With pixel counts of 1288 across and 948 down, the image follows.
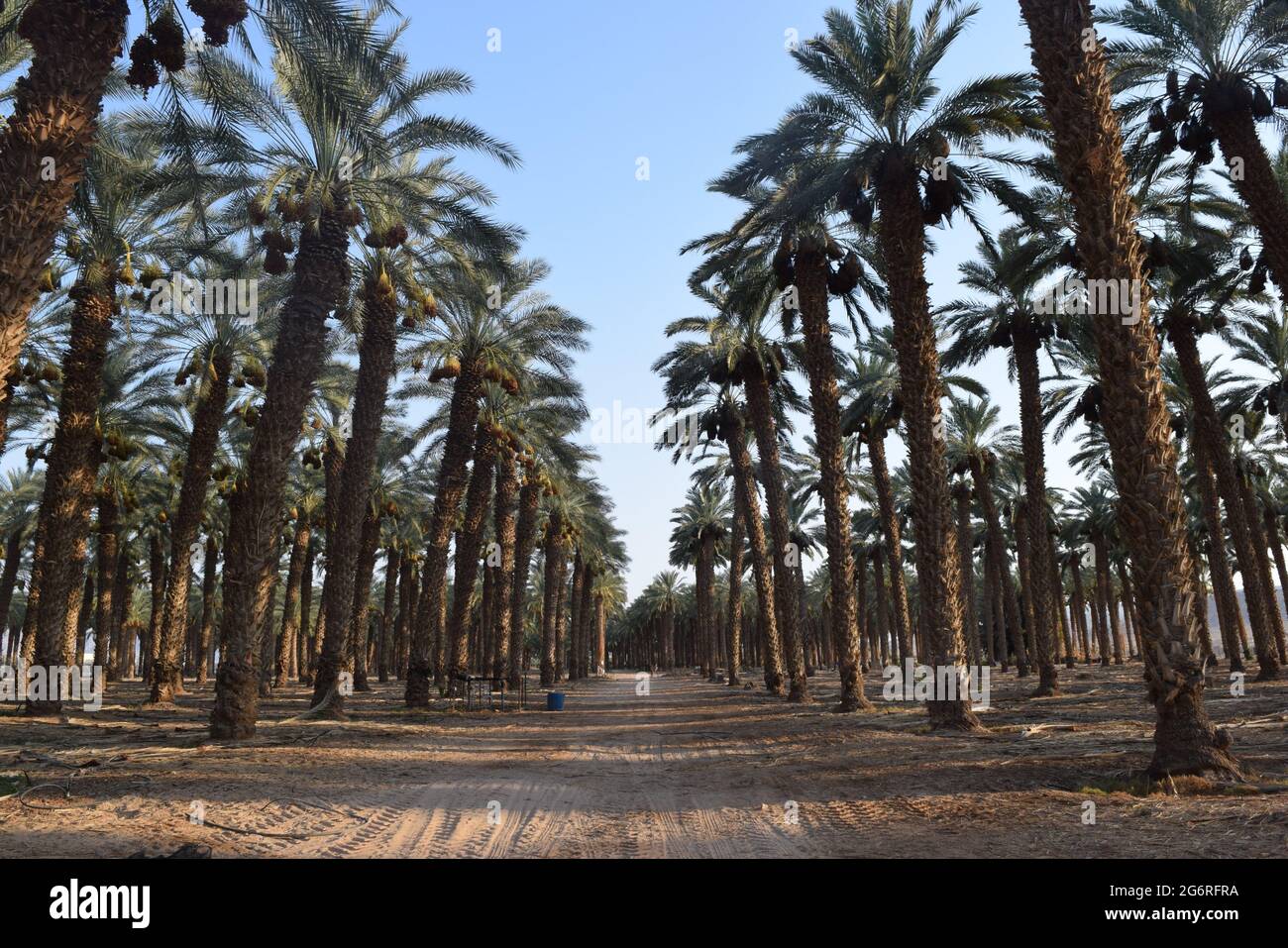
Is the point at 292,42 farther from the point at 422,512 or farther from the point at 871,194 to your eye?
the point at 422,512

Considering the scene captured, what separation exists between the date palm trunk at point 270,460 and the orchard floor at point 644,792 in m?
1.10

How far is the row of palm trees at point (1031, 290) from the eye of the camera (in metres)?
8.90

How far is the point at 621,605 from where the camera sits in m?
95.4

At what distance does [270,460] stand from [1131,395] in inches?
518

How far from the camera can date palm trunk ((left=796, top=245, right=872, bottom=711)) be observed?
20.6 meters

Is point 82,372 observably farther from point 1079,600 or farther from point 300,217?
point 1079,600

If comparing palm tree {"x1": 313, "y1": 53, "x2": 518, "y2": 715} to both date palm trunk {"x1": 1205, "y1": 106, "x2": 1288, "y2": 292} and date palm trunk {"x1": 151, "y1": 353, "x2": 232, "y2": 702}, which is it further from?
date palm trunk {"x1": 1205, "y1": 106, "x2": 1288, "y2": 292}

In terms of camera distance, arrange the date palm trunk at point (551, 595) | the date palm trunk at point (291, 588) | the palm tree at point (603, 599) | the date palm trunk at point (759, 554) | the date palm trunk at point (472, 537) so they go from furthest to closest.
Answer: the palm tree at point (603, 599), the date palm trunk at point (551, 595), the date palm trunk at point (291, 588), the date palm trunk at point (759, 554), the date palm trunk at point (472, 537)

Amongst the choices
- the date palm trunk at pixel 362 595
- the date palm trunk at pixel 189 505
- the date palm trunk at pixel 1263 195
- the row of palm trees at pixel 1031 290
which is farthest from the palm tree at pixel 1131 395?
the date palm trunk at pixel 362 595


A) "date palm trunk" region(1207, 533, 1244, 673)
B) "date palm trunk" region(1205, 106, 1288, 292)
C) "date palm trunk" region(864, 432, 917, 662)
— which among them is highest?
"date palm trunk" region(1205, 106, 1288, 292)

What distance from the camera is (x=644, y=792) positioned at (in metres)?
9.76

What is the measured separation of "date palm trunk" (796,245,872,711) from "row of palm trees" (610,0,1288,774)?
2.7 inches

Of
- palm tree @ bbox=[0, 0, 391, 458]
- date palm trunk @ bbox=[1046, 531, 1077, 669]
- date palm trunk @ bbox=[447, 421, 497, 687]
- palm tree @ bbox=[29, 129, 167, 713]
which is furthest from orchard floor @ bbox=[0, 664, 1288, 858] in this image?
Answer: date palm trunk @ bbox=[1046, 531, 1077, 669]

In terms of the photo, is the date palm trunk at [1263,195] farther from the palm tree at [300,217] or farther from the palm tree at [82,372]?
the palm tree at [82,372]
